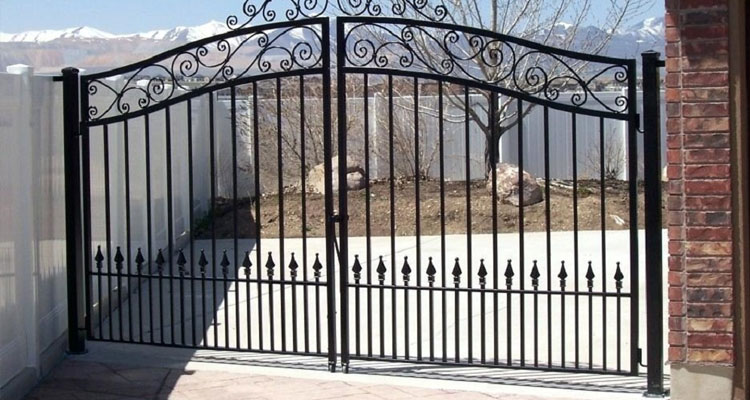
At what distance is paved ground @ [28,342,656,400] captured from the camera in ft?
23.0

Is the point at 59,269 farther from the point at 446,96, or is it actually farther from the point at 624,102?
the point at 446,96

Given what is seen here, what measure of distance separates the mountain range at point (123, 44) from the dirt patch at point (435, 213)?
2.28m

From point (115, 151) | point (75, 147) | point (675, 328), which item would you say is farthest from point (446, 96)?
point (675, 328)

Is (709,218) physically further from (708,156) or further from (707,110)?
(707,110)

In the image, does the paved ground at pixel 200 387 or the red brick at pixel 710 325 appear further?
the paved ground at pixel 200 387

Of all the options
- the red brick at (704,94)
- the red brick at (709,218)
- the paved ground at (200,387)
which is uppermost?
the red brick at (704,94)

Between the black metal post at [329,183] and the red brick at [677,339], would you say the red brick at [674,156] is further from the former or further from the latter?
the black metal post at [329,183]

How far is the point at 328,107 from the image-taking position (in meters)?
7.42

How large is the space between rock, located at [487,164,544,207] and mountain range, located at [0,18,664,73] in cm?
233

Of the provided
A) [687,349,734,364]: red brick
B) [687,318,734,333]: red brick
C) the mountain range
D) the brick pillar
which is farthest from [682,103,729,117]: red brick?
the mountain range

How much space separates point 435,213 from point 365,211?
174 inches

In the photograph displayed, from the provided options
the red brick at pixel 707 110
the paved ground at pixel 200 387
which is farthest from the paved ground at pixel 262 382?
the red brick at pixel 707 110

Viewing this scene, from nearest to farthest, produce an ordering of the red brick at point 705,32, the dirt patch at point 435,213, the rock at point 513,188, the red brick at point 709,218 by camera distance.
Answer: the red brick at point 705,32 < the red brick at point 709,218 < the dirt patch at point 435,213 < the rock at point 513,188

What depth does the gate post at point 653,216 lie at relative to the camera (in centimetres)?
679
